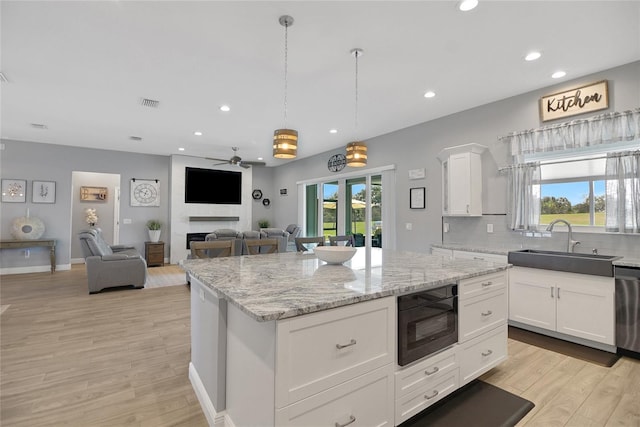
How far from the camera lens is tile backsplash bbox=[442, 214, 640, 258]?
3064 mm

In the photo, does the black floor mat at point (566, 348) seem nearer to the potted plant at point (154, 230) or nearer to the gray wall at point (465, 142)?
the gray wall at point (465, 142)

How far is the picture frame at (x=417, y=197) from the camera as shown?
4.97 metres

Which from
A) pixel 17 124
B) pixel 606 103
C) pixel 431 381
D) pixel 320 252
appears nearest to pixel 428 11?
pixel 320 252

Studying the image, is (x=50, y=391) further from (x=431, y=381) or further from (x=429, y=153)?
(x=429, y=153)

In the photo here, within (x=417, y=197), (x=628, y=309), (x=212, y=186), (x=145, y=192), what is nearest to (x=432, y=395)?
(x=628, y=309)

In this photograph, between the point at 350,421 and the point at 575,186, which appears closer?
the point at 350,421

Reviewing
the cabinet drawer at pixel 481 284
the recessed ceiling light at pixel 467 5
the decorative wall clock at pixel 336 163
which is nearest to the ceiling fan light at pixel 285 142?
the recessed ceiling light at pixel 467 5

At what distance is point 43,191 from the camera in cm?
661

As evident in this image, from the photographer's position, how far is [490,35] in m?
2.59


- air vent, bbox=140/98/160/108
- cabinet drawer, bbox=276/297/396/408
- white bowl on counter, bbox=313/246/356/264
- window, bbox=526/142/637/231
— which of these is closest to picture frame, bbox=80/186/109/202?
air vent, bbox=140/98/160/108

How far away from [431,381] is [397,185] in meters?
4.03

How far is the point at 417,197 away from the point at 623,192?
8.18 ft

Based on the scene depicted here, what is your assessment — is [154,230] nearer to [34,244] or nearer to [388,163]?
[34,244]

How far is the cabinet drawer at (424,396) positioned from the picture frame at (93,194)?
9.24 metres
